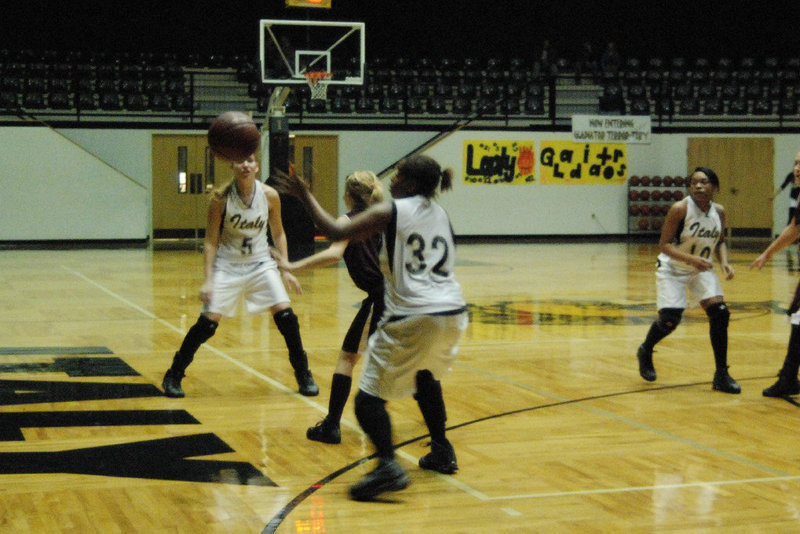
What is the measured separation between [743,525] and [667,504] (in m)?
0.37

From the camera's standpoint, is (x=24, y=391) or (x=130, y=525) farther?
(x=24, y=391)

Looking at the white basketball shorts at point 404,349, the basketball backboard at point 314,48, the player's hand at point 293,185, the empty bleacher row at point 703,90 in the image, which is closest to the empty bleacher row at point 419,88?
the empty bleacher row at point 703,90

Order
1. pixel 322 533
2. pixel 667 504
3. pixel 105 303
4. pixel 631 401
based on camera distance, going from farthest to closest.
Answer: pixel 105 303 → pixel 631 401 → pixel 667 504 → pixel 322 533

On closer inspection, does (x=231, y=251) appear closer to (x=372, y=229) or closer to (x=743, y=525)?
(x=372, y=229)

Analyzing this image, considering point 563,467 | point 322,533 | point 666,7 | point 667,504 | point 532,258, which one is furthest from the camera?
point 666,7

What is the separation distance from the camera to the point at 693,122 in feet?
82.7

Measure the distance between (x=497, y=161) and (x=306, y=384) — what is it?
1731 centimetres

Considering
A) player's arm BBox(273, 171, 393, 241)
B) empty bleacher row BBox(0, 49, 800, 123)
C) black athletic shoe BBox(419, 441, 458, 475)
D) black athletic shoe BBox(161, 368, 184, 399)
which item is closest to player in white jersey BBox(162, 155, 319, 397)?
black athletic shoe BBox(161, 368, 184, 399)

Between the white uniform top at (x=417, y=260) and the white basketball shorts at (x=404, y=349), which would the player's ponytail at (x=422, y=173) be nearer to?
the white uniform top at (x=417, y=260)

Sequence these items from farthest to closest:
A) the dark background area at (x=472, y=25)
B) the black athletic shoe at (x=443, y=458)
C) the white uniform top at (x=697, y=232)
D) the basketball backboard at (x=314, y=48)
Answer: the dark background area at (x=472, y=25)
the basketball backboard at (x=314, y=48)
the white uniform top at (x=697, y=232)
the black athletic shoe at (x=443, y=458)

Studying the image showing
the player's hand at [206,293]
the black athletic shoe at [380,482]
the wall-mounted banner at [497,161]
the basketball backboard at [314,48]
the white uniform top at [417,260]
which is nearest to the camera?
the black athletic shoe at [380,482]

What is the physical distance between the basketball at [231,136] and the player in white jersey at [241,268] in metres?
0.85

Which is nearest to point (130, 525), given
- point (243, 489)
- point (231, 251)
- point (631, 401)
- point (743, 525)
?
point (243, 489)

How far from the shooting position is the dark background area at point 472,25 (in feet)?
82.1
